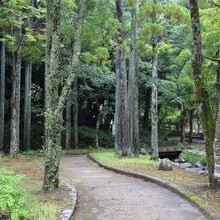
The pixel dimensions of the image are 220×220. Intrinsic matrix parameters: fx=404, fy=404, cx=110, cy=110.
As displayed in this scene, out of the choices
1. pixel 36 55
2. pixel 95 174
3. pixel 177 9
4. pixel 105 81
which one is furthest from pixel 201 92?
pixel 105 81

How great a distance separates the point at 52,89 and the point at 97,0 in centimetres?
1219

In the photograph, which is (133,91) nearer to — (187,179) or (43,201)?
(187,179)

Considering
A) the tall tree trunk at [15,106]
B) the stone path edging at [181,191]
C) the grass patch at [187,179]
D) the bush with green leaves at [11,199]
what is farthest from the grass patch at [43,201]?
the tall tree trunk at [15,106]

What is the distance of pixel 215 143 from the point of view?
9.09 meters

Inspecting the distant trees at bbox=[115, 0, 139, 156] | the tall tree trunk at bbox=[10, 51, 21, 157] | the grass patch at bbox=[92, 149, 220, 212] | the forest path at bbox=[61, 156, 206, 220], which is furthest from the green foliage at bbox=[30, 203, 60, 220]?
the tall tree trunk at bbox=[10, 51, 21, 157]

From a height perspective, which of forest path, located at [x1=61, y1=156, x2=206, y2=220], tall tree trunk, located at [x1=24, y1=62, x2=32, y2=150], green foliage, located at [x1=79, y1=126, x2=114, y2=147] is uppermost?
tall tree trunk, located at [x1=24, y1=62, x2=32, y2=150]

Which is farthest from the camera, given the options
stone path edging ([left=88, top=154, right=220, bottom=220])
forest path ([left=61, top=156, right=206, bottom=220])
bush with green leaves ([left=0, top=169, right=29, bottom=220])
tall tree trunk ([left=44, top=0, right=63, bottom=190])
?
tall tree trunk ([left=44, top=0, right=63, bottom=190])

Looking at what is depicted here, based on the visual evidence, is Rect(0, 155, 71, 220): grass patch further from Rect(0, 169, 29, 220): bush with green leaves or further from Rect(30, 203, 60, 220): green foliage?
Rect(0, 169, 29, 220): bush with green leaves

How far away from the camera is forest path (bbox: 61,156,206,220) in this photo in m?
7.50

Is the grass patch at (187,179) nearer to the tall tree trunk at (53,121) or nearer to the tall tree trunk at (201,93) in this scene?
the tall tree trunk at (201,93)

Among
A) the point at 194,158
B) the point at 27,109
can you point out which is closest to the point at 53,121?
the point at 194,158

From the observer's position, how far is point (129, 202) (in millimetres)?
8742

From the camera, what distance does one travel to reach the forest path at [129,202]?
7.50m

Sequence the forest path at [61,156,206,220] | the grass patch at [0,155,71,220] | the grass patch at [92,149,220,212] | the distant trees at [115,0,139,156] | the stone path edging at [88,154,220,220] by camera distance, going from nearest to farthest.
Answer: the grass patch at [0,155,71,220] → the stone path edging at [88,154,220,220] → the forest path at [61,156,206,220] → the grass patch at [92,149,220,212] → the distant trees at [115,0,139,156]
